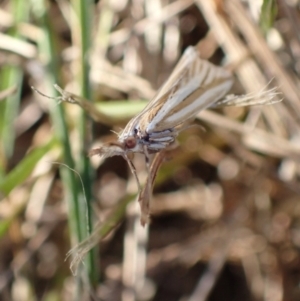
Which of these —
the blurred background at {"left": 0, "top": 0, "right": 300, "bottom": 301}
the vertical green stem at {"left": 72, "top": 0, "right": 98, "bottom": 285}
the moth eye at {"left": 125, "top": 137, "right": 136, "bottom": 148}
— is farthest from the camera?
the blurred background at {"left": 0, "top": 0, "right": 300, "bottom": 301}

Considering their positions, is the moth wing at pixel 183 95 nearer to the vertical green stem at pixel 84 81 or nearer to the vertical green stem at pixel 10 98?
the vertical green stem at pixel 84 81

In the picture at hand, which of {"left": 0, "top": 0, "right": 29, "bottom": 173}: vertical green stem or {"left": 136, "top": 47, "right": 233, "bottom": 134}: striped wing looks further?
{"left": 0, "top": 0, "right": 29, "bottom": 173}: vertical green stem

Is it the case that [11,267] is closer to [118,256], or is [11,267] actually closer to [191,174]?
[118,256]

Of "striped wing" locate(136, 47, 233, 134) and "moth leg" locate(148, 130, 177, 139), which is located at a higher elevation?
"striped wing" locate(136, 47, 233, 134)

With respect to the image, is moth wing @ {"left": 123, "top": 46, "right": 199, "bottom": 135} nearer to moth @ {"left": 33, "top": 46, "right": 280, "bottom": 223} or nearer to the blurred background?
moth @ {"left": 33, "top": 46, "right": 280, "bottom": 223}

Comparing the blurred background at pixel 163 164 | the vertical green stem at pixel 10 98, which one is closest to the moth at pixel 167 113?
the blurred background at pixel 163 164

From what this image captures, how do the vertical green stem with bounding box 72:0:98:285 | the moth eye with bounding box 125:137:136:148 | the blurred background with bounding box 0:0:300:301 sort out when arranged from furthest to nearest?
the blurred background with bounding box 0:0:300:301 < the vertical green stem with bounding box 72:0:98:285 < the moth eye with bounding box 125:137:136:148

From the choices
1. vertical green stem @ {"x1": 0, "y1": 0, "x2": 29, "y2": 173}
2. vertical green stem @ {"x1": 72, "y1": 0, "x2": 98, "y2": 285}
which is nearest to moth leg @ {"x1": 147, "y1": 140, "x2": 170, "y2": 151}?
vertical green stem @ {"x1": 72, "y1": 0, "x2": 98, "y2": 285}
